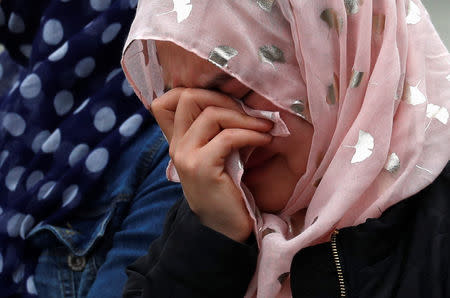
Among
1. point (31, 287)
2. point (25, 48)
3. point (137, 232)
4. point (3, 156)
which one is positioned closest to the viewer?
point (137, 232)

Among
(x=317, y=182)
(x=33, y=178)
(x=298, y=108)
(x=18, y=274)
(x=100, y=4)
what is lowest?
(x=18, y=274)

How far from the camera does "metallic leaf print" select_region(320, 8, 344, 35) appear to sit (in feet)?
3.31

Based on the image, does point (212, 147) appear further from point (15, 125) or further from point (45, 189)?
point (15, 125)

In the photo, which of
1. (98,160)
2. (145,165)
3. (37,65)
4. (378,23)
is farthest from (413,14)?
(37,65)

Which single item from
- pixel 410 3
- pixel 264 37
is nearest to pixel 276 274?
pixel 264 37

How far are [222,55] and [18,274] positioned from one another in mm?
809

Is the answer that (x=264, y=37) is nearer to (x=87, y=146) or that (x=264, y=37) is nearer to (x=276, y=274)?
(x=276, y=274)

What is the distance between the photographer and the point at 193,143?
1.10 m

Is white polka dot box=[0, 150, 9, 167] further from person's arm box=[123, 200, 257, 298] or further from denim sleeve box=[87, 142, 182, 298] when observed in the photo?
person's arm box=[123, 200, 257, 298]

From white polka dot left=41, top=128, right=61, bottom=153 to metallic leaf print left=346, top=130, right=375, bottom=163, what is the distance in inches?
32.1

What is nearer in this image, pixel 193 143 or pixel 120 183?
pixel 193 143

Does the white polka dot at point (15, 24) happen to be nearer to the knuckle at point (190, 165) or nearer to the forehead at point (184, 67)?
the forehead at point (184, 67)

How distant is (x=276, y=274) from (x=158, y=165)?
1.64 feet

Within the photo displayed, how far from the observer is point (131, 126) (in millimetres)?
→ 1529
